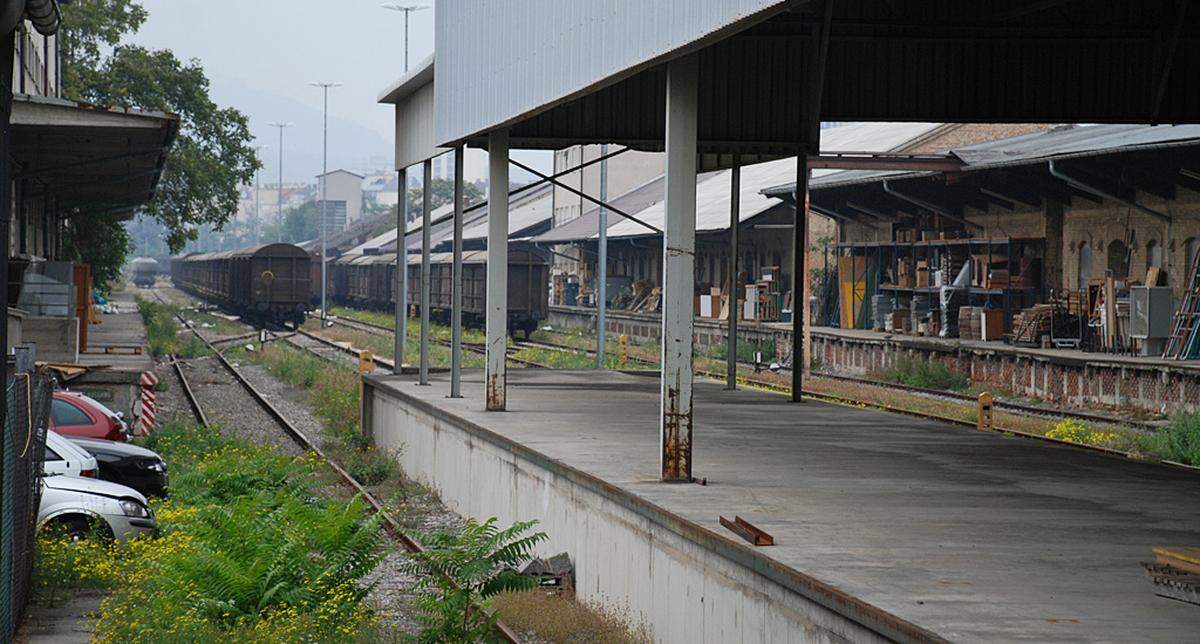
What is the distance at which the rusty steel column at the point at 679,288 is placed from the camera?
40.4 ft

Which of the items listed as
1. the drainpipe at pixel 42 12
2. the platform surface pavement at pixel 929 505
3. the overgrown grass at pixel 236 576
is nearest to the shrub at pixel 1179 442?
the platform surface pavement at pixel 929 505

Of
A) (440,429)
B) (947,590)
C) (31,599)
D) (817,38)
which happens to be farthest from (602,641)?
(817,38)

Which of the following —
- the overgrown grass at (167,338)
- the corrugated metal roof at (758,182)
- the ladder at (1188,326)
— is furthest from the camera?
the corrugated metal roof at (758,182)

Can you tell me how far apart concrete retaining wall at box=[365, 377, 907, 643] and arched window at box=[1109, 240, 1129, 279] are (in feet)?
64.3

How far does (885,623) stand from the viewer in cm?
725

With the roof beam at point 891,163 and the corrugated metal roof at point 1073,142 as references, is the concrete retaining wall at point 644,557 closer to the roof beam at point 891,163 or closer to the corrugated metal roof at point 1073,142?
the corrugated metal roof at point 1073,142

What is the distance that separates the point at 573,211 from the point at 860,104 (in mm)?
64202

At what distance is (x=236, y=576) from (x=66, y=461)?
545 cm

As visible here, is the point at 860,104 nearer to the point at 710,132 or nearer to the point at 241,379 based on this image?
the point at 710,132

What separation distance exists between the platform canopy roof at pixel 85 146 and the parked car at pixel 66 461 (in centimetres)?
799

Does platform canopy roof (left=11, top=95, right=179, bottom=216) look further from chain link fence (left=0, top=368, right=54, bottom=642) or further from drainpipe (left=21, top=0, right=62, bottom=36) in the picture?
drainpipe (left=21, top=0, right=62, bottom=36)

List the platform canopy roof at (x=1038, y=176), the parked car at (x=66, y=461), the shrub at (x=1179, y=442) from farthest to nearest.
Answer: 1. the platform canopy roof at (x=1038, y=176)
2. the shrub at (x=1179, y=442)
3. the parked car at (x=66, y=461)

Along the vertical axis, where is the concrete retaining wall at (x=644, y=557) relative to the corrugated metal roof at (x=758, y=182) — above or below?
below

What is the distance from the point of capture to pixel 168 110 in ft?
182
